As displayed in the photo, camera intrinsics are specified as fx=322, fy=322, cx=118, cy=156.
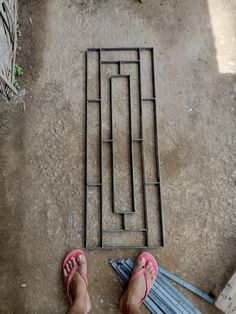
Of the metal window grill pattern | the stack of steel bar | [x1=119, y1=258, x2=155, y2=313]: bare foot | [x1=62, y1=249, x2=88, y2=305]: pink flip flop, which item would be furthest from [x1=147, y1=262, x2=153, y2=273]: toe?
the metal window grill pattern

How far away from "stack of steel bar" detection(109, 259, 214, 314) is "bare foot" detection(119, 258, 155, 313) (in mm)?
85

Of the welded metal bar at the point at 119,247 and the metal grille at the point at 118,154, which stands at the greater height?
the metal grille at the point at 118,154

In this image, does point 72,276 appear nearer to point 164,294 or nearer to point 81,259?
point 81,259

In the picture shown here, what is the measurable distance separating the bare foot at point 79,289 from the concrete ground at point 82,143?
0.09 m

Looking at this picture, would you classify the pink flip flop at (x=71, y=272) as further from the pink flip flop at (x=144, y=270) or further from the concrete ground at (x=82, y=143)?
the pink flip flop at (x=144, y=270)

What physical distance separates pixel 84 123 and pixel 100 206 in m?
0.80

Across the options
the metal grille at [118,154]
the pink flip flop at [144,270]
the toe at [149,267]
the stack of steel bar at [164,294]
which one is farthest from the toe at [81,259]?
the toe at [149,267]

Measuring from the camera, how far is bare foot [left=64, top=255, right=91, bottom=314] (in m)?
2.62

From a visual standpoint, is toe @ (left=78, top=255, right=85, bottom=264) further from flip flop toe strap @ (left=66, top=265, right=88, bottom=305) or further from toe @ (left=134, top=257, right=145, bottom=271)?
toe @ (left=134, top=257, right=145, bottom=271)

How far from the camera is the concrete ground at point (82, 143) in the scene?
2.81 meters

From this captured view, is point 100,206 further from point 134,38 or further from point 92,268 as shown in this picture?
point 134,38

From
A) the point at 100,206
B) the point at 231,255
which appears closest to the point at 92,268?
the point at 100,206

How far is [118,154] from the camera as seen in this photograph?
3000mm

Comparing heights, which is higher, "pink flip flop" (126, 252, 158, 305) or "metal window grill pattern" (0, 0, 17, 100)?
"metal window grill pattern" (0, 0, 17, 100)
